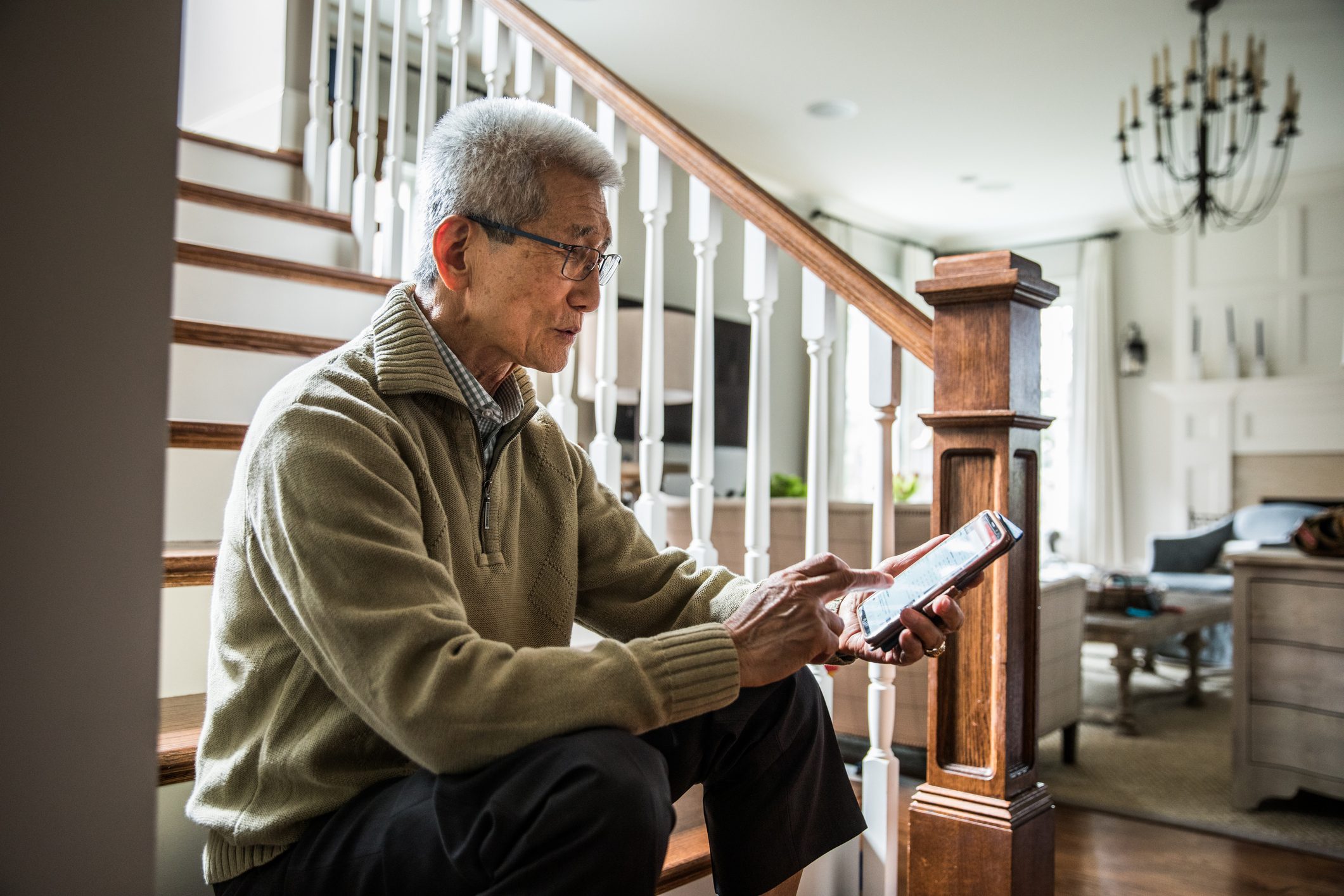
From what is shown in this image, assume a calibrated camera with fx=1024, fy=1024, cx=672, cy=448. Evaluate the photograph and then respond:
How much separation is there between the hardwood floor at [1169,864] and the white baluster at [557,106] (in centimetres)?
107

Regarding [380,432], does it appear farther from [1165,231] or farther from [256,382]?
[1165,231]

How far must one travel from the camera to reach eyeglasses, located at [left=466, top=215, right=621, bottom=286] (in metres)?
1.20

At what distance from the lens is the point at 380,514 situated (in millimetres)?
949

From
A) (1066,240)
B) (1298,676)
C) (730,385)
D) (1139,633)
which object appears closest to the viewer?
(1298,676)

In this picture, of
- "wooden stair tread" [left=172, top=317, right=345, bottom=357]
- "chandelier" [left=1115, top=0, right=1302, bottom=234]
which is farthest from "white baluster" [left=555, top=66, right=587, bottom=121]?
"chandelier" [left=1115, top=0, right=1302, bottom=234]

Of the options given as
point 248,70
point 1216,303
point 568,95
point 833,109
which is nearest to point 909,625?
point 568,95

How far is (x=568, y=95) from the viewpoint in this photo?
2098 millimetres

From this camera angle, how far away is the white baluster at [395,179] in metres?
2.52

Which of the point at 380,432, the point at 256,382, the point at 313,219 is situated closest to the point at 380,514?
the point at 380,432

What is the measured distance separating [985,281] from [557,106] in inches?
45.3

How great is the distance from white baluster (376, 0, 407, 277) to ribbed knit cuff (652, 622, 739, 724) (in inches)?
68.3

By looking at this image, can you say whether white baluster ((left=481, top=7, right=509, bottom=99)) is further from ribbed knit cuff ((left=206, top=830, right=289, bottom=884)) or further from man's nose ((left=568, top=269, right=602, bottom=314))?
ribbed knit cuff ((left=206, top=830, right=289, bottom=884))

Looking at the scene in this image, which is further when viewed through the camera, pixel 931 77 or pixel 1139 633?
pixel 931 77

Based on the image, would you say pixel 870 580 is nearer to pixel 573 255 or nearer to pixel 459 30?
pixel 573 255
